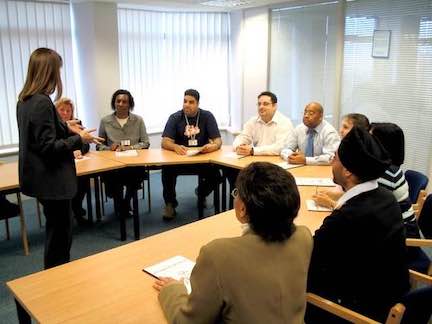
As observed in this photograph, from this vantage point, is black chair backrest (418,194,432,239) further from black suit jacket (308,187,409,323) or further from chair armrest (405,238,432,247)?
black suit jacket (308,187,409,323)

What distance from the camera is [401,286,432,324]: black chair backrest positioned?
1.43 metres

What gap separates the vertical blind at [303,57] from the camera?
5.21m

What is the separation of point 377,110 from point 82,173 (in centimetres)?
323

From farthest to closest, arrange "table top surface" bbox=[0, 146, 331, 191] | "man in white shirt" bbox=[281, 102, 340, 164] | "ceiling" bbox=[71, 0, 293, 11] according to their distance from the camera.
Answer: "ceiling" bbox=[71, 0, 293, 11]
"man in white shirt" bbox=[281, 102, 340, 164]
"table top surface" bbox=[0, 146, 331, 191]

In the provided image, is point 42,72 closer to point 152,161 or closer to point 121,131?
point 152,161

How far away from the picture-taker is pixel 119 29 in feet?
19.0

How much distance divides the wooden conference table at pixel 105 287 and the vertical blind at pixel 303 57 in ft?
12.0

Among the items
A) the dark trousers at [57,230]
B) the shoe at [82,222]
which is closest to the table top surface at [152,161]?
the shoe at [82,222]

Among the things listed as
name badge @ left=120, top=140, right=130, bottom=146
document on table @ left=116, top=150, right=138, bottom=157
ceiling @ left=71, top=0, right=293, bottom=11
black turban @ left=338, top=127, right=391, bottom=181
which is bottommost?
document on table @ left=116, top=150, right=138, bottom=157

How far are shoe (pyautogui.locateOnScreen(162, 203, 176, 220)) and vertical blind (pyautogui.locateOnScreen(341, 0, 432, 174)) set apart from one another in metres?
2.45

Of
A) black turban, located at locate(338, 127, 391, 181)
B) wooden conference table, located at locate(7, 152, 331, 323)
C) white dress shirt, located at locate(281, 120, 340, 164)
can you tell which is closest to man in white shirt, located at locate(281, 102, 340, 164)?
white dress shirt, located at locate(281, 120, 340, 164)

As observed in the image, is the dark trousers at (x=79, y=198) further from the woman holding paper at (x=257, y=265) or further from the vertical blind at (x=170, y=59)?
the woman holding paper at (x=257, y=265)

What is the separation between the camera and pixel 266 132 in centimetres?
431

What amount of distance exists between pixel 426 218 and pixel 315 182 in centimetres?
85
